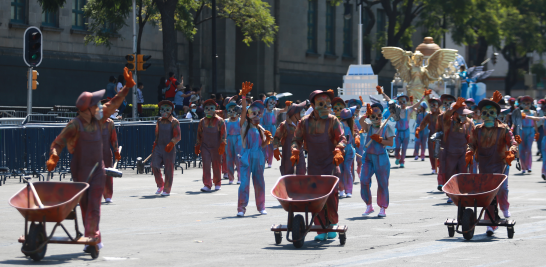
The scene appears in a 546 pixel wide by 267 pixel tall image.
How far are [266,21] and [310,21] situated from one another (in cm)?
1918

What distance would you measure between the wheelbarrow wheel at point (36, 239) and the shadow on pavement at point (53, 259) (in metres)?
0.09

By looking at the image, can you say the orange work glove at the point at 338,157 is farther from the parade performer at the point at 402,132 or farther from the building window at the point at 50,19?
the building window at the point at 50,19

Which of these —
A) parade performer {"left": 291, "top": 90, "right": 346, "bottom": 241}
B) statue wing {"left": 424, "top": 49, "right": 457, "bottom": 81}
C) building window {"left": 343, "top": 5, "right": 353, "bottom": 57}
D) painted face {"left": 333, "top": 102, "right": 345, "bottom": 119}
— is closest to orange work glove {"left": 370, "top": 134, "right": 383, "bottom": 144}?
painted face {"left": 333, "top": 102, "right": 345, "bottom": 119}

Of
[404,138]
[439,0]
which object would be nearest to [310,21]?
[439,0]

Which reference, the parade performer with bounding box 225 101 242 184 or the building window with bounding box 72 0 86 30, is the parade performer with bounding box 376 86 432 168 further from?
the building window with bounding box 72 0 86 30

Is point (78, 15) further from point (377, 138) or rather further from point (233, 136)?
point (377, 138)

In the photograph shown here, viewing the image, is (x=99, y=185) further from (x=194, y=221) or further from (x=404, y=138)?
(x=404, y=138)

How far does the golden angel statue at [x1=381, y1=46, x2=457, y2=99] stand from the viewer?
3216cm

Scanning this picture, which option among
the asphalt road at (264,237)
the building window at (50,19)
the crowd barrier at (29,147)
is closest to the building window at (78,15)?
the building window at (50,19)

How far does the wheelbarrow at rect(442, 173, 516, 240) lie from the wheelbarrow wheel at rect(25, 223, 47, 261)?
15.4 ft

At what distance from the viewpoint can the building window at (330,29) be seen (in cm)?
5322

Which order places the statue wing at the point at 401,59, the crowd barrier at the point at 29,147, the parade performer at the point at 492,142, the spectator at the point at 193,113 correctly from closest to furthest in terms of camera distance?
the parade performer at the point at 492,142 < the crowd barrier at the point at 29,147 < the spectator at the point at 193,113 < the statue wing at the point at 401,59

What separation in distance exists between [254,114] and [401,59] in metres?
20.3

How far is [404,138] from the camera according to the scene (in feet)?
78.8
